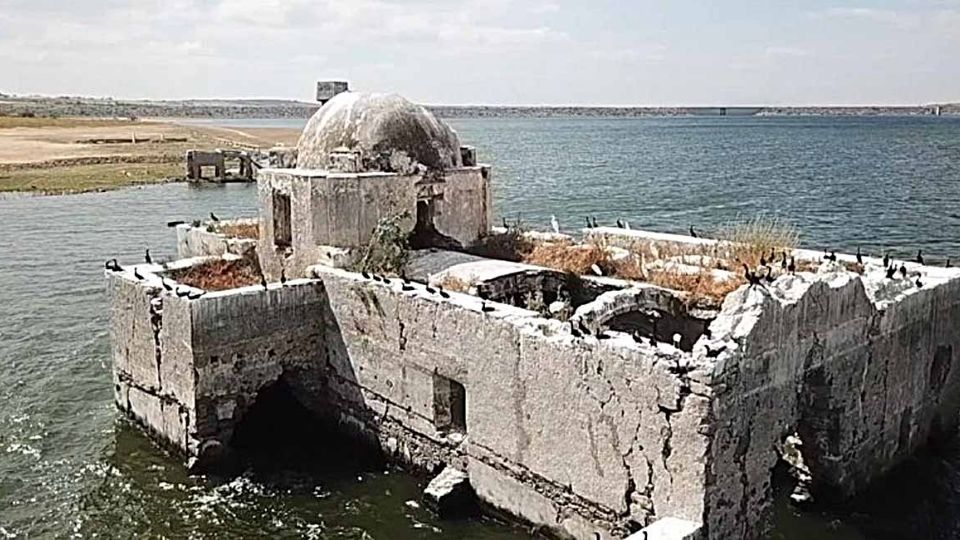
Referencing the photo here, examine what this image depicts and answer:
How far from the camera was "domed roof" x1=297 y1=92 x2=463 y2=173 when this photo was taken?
17.1 meters

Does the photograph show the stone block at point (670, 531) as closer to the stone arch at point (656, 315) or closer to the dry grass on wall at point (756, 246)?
the stone arch at point (656, 315)

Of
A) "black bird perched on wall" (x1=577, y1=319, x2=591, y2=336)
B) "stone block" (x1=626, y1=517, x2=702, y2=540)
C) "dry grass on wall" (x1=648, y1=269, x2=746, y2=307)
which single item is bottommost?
"stone block" (x1=626, y1=517, x2=702, y2=540)

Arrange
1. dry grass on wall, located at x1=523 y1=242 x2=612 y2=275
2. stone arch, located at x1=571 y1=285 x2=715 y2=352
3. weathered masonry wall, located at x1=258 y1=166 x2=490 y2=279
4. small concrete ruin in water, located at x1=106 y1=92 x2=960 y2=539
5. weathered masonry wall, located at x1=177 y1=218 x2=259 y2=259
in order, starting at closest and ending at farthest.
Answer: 1. small concrete ruin in water, located at x1=106 y1=92 x2=960 y2=539
2. stone arch, located at x1=571 y1=285 x2=715 y2=352
3. dry grass on wall, located at x1=523 y1=242 x2=612 y2=275
4. weathered masonry wall, located at x1=258 y1=166 x2=490 y2=279
5. weathered masonry wall, located at x1=177 y1=218 x2=259 y2=259

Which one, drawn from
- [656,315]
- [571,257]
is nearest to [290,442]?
[571,257]

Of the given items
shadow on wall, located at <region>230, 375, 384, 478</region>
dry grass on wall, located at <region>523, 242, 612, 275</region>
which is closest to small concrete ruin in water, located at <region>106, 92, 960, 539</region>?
shadow on wall, located at <region>230, 375, 384, 478</region>

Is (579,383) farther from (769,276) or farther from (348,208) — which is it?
(348,208)

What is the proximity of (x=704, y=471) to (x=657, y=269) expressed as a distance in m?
5.43

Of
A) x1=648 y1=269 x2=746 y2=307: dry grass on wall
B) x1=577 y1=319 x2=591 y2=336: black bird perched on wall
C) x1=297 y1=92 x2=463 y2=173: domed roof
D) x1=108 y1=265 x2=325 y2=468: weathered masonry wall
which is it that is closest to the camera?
x1=577 y1=319 x2=591 y2=336: black bird perched on wall

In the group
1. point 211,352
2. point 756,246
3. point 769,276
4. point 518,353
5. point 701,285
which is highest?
point 756,246

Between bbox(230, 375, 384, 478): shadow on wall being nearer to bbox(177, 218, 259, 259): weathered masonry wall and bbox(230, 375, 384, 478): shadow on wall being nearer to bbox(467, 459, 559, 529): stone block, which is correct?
bbox(467, 459, 559, 529): stone block

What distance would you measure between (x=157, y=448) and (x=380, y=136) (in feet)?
21.3

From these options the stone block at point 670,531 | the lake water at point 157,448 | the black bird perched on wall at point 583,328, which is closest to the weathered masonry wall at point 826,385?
the stone block at point 670,531

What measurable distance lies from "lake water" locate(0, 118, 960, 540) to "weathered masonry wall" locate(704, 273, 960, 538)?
75 centimetres

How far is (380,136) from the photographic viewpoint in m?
17.1
